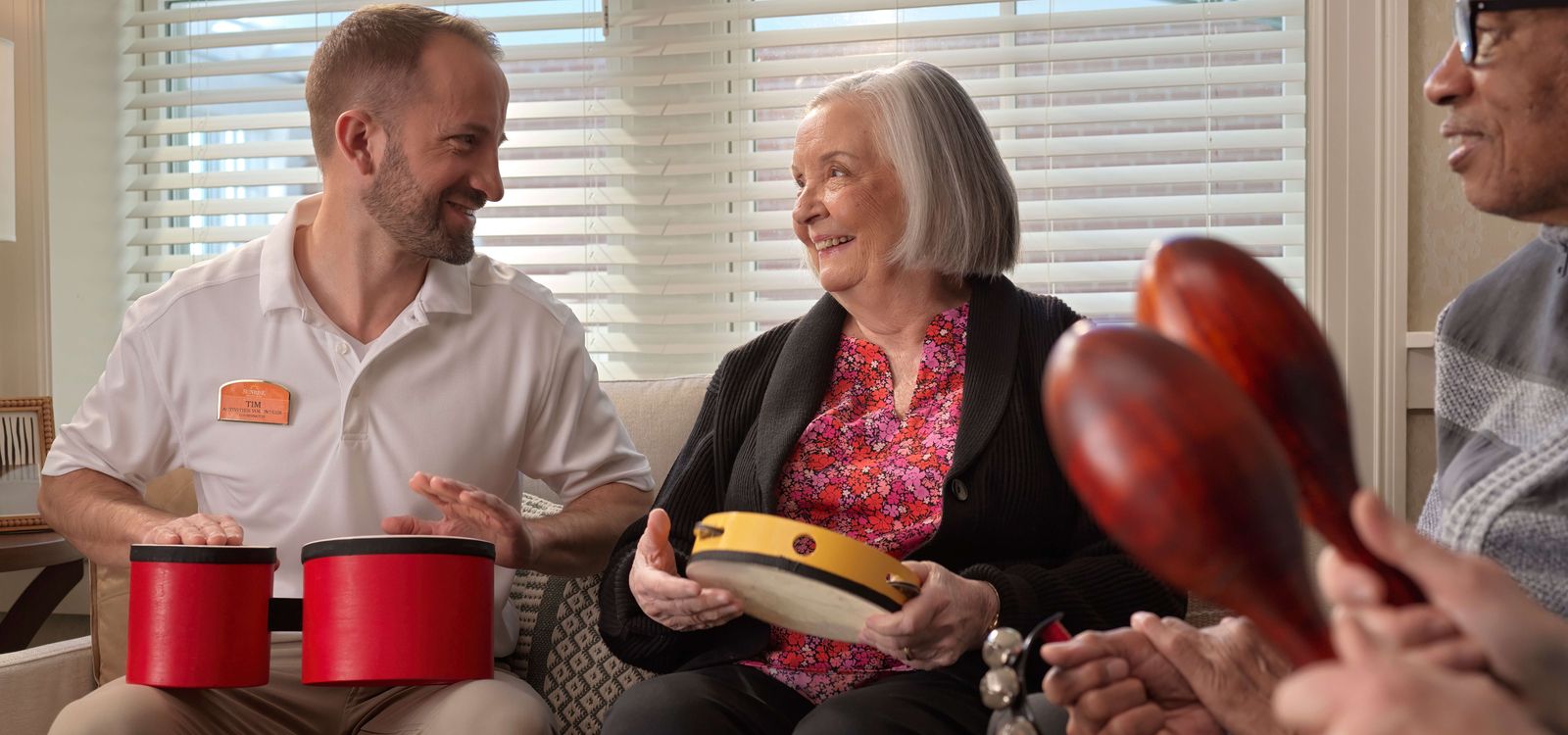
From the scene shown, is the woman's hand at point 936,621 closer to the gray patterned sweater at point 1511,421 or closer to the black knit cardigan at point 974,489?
Result: the black knit cardigan at point 974,489

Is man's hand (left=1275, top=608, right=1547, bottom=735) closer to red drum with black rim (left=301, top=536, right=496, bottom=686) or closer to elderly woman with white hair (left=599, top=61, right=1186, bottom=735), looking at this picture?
elderly woman with white hair (left=599, top=61, right=1186, bottom=735)

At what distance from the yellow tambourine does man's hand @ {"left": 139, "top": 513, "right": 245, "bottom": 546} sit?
66 cm

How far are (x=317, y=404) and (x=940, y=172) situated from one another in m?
1.03

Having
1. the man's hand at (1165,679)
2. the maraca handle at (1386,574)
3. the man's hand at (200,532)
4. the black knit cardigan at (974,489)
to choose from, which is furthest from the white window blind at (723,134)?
the maraca handle at (1386,574)

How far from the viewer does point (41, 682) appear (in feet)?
6.49

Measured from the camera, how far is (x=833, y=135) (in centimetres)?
204

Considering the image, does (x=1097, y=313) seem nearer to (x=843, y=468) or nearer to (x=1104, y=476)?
(x=843, y=468)

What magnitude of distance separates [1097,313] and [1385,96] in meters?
0.73

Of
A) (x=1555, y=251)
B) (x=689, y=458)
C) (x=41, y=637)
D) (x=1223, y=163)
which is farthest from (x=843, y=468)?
(x=41, y=637)

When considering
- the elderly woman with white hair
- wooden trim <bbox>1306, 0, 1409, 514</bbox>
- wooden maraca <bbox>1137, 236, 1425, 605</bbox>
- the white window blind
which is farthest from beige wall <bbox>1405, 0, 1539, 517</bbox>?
wooden maraca <bbox>1137, 236, 1425, 605</bbox>

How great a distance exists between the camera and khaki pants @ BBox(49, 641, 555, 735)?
5.37 feet

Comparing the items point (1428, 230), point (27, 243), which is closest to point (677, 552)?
point (1428, 230)

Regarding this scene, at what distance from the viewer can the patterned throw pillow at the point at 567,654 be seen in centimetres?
213

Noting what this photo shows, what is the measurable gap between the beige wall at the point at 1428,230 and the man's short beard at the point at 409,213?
1797 millimetres
